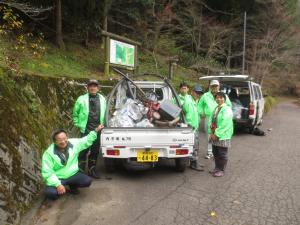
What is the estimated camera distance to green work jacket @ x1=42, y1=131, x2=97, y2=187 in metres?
4.28

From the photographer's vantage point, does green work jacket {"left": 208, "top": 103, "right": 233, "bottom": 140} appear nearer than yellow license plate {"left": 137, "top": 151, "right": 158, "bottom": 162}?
No

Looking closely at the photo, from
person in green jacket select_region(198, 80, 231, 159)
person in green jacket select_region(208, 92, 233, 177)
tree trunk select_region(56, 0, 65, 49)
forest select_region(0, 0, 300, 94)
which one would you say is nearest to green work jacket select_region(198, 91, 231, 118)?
person in green jacket select_region(198, 80, 231, 159)

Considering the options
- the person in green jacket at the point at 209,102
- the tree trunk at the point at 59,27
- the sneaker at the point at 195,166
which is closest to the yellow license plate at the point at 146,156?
the sneaker at the point at 195,166

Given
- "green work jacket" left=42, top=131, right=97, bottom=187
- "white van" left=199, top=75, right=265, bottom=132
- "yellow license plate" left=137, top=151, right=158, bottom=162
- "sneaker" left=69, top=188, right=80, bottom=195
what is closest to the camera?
"green work jacket" left=42, top=131, right=97, bottom=187

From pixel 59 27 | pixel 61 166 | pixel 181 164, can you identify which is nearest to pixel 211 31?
pixel 59 27

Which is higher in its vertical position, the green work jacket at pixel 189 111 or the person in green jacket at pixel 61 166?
the green work jacket at pixel 189 111

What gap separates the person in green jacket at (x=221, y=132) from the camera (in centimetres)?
584

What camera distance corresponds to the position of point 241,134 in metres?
11.0

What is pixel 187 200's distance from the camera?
15.6 feet

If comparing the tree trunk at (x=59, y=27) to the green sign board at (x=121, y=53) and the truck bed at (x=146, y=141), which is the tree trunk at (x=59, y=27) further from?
the truck bed at (x=146, y=141)

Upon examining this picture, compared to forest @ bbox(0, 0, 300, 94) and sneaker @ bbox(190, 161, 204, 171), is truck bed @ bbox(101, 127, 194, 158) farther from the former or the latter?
forest @ bbox(0, 0, 300, 94)

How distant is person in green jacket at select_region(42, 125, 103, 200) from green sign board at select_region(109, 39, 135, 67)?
7.71 m

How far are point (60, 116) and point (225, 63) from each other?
22.4m

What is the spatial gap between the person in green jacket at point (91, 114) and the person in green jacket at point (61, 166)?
856mm
